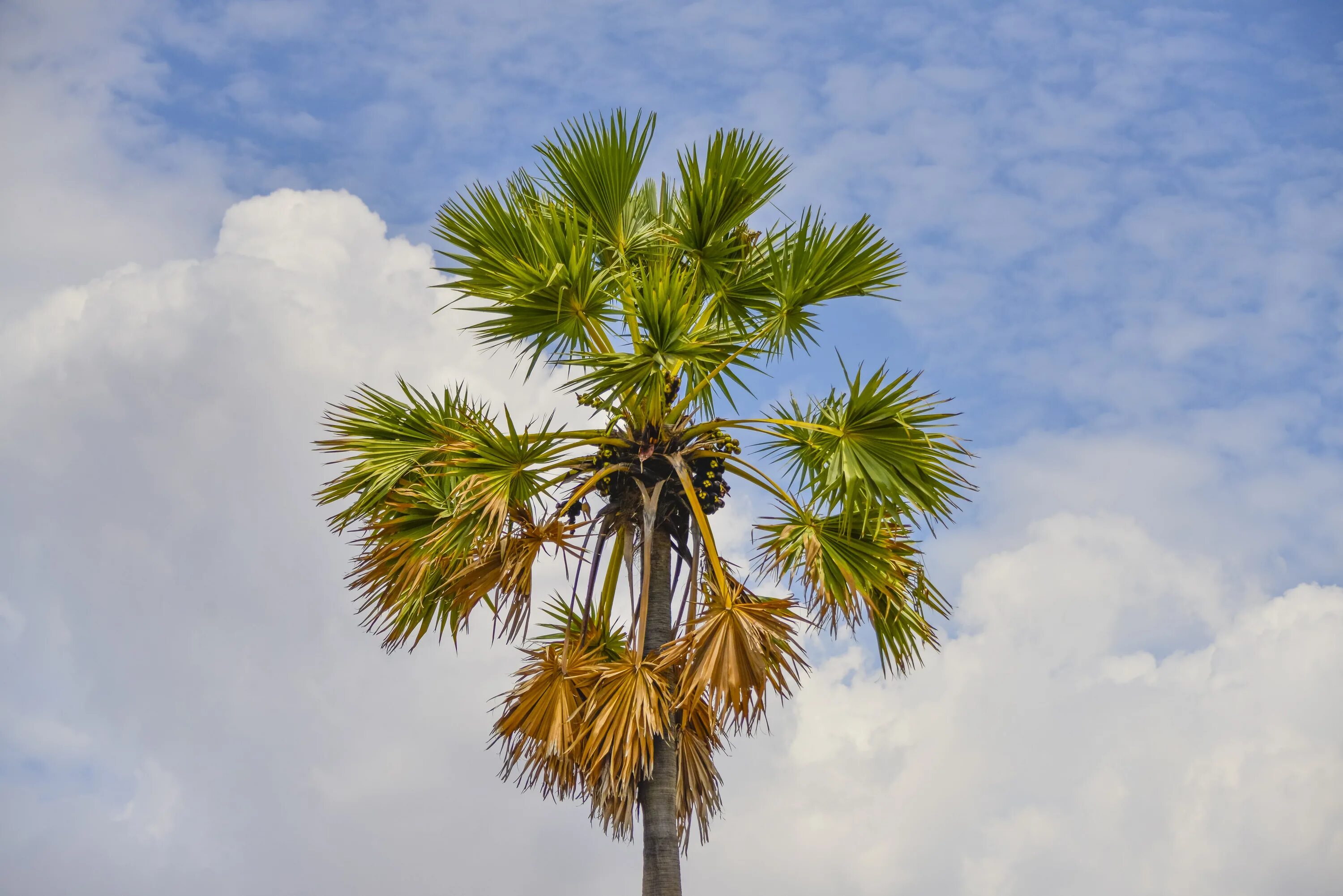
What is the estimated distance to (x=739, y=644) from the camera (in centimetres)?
966

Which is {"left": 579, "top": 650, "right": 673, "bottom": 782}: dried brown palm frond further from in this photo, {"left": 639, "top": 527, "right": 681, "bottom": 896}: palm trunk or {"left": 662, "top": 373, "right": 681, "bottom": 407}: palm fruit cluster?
{"left": 662, "top": 373, "right": 681, "bottom": 407}: palm fruit cluster

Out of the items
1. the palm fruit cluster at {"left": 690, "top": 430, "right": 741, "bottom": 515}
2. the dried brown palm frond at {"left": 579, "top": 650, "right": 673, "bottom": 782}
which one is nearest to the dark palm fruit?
the palm fruit cluster at {"left": 690, "top": 430, "right": 741, "bottom": 515}

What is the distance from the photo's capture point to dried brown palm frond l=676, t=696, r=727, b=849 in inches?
422

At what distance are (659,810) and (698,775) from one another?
2.95 ft

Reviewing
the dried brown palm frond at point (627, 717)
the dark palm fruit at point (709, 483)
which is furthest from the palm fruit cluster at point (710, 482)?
the dried brown palm frond at point (627, 717)

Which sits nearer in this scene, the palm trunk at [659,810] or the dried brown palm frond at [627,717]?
the dried brown palm frond at [627,717]

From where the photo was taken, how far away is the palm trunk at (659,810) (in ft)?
32.1

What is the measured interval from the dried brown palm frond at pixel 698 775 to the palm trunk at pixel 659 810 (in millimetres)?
476

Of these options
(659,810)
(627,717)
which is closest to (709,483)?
(627,717)

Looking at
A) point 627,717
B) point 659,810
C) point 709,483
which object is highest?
point 709,483

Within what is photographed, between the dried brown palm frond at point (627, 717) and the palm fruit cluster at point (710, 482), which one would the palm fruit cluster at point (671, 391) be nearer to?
the palm fruit cluster at point (710, 482)

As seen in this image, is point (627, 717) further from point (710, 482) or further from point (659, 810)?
point (710, 482)

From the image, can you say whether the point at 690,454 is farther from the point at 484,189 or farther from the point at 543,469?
the point at 484,189

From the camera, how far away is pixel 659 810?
9961 mm
